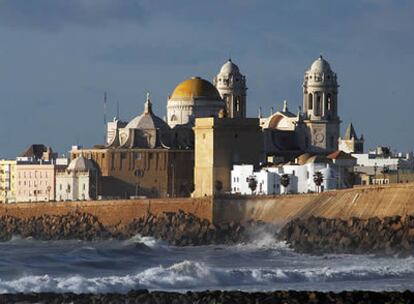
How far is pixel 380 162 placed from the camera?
117 m

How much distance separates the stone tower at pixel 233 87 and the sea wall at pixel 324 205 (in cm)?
2760

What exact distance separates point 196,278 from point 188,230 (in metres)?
33.1

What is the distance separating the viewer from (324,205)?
298 ft

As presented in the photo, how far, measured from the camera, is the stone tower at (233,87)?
126m

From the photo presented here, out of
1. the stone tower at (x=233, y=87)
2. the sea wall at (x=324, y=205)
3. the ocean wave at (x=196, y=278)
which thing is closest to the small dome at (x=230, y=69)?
the stone tower at (x=233, y=87)

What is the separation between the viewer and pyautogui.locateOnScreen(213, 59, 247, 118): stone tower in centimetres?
12600

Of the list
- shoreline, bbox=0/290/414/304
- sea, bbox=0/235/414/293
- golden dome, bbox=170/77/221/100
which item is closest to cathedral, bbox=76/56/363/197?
golden dome, bbox=170/77/221/100

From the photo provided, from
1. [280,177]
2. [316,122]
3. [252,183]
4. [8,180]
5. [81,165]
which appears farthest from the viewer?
[8,180]

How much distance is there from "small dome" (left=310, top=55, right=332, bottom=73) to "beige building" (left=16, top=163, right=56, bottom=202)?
17529 millimetres

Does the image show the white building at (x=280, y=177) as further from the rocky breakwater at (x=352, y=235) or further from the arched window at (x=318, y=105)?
the arched window at (x=318, y=105)

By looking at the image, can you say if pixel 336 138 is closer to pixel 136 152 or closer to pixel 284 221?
pixel 136 152

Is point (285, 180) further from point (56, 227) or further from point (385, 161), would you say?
point (385, 161)

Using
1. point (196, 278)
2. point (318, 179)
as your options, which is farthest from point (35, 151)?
point (196, 278)

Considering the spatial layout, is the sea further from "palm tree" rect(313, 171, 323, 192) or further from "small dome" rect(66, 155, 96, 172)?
"small dome" rect(66, 155, 96, 172)
